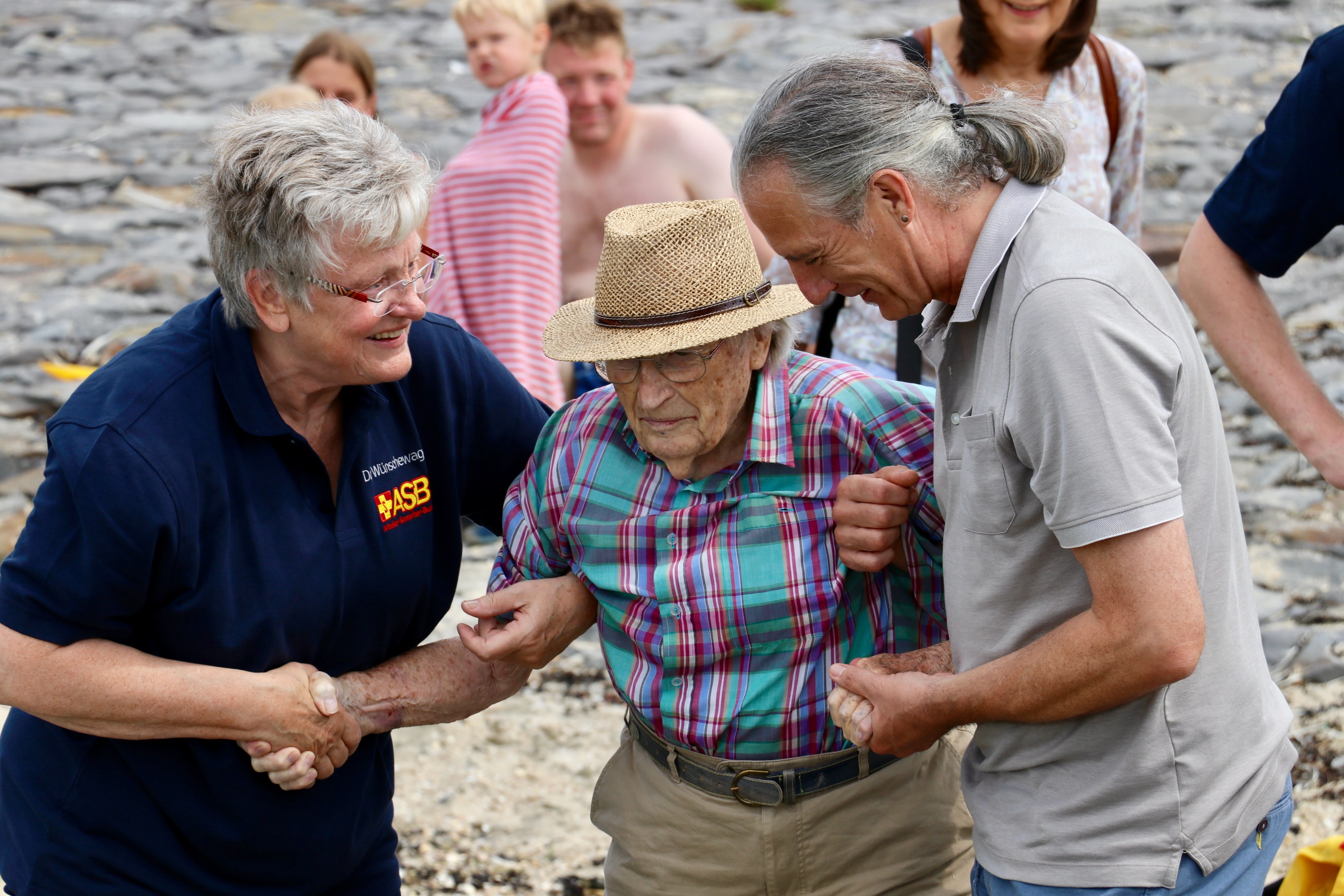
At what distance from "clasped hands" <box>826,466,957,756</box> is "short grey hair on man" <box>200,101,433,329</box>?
866 mm

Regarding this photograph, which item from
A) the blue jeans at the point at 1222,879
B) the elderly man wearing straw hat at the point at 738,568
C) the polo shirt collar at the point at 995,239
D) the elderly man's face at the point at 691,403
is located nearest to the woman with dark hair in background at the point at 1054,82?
the elderly man wearing straw hat at the point at 738,568

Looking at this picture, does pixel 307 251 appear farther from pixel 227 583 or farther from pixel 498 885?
pixel 498 885

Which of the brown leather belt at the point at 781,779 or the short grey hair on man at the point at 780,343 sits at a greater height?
the short grey hair on man at the point at 780,343

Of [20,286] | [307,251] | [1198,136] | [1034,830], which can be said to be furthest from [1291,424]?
[20,286]

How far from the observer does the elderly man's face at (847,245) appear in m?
1.67

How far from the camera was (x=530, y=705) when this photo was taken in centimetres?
415

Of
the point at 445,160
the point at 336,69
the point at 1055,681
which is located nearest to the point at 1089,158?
the point at 1055,681

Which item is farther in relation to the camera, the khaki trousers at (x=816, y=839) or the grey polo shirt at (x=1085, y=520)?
the khaki trousers at (x=816, y=839)

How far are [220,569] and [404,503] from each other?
361 mm

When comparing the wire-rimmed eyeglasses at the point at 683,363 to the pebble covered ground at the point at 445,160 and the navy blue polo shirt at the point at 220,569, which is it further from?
the pebble covered ground at the point at 445,160

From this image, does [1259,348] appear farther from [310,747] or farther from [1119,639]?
[310,747]

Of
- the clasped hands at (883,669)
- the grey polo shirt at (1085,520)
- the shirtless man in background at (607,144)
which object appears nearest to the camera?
the grey polo shirt at (1085,520)

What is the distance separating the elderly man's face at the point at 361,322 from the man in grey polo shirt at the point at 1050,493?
2.04 feet

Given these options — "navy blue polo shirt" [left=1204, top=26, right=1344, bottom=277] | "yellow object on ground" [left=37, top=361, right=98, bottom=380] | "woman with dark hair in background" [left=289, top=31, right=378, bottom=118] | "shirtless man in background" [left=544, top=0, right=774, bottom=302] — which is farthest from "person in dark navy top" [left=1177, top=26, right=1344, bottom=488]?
"yellow object on ground" [left=37, top=361, right=98, bottom=380]
